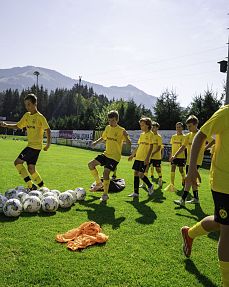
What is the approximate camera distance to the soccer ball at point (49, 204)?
6.73 m

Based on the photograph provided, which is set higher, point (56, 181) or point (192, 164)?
point (192, 164)

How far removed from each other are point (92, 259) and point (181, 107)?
4069 centimetres

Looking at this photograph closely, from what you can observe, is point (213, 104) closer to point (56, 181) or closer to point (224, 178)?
point (56, 181)

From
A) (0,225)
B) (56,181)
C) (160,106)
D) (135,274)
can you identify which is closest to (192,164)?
(135,274)

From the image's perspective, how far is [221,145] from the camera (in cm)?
350

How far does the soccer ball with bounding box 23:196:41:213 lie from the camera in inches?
259

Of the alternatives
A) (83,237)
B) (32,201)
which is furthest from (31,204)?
(83,237)

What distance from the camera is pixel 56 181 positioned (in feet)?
37.0

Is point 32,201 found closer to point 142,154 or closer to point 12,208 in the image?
point 12,208

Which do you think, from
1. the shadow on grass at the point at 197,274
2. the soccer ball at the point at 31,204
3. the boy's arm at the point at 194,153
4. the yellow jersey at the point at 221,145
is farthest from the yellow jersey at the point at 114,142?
the yellow jersey at the point at 221,145

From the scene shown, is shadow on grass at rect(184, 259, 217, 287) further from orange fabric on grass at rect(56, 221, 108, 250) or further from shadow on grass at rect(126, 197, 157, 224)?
shadow on grass at rect(126, 197, 157, 224)

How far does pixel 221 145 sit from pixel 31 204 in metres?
4.29

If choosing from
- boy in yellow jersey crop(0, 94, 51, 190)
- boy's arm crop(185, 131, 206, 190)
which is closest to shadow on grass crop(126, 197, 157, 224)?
boy in yellow jersey crop(0, 94, 51, 190)

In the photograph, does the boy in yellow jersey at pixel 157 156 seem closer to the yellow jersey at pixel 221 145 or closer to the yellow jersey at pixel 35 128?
the yellow jersey at pixel 35 128
